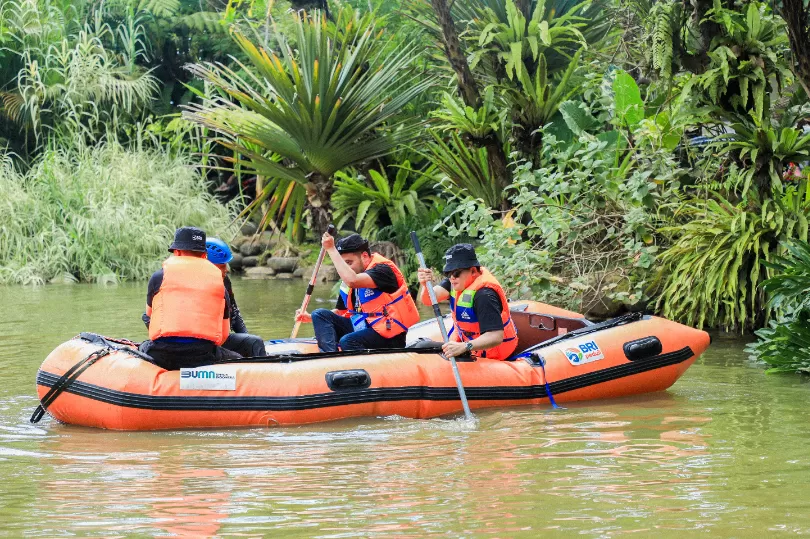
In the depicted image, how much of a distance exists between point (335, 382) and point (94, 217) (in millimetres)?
12962

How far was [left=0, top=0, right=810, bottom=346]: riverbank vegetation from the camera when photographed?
992 centimetres

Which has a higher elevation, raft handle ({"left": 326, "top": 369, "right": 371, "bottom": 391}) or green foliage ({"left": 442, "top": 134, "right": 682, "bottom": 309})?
green foliage ({"left": 442, "top": 134, "right": 682, "bottom": 309})

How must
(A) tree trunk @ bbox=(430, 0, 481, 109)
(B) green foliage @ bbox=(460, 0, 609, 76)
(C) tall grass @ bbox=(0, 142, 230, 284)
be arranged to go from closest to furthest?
(A) tree trunk @ bbox=(430, 0, 481, 109)
(B) green foliage @ bbox=(460, 0, 609, 76)
(C) tall grass @ bbox=(0, 142, 230, 284)

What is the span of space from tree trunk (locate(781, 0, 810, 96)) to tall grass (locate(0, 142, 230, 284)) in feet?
41.2

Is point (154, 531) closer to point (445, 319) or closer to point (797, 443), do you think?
point (797, 443)

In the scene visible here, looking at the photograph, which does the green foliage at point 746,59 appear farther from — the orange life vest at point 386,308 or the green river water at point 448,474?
the orange life vest at point 386,308

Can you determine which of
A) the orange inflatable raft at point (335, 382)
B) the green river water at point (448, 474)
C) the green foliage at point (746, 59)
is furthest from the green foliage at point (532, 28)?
the green river water at point (448, 474)

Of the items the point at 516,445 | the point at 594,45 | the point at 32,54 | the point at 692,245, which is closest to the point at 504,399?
the point at 516,445

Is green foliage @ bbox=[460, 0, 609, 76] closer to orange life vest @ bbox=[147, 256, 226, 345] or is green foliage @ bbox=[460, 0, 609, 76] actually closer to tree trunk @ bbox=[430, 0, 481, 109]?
tree trunk @ bbox=[430, 0, 481, 109]

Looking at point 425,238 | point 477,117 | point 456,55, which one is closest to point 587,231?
point 477,117

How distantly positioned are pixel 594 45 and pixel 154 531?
39.5 feet

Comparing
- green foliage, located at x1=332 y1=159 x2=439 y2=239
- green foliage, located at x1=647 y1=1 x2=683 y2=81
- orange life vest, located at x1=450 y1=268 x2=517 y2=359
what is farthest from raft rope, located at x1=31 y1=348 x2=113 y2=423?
green foliage, located at x1=332 y1=159 x2=439 y2=239

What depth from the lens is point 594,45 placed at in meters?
15.2

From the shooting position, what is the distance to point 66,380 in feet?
23.5
